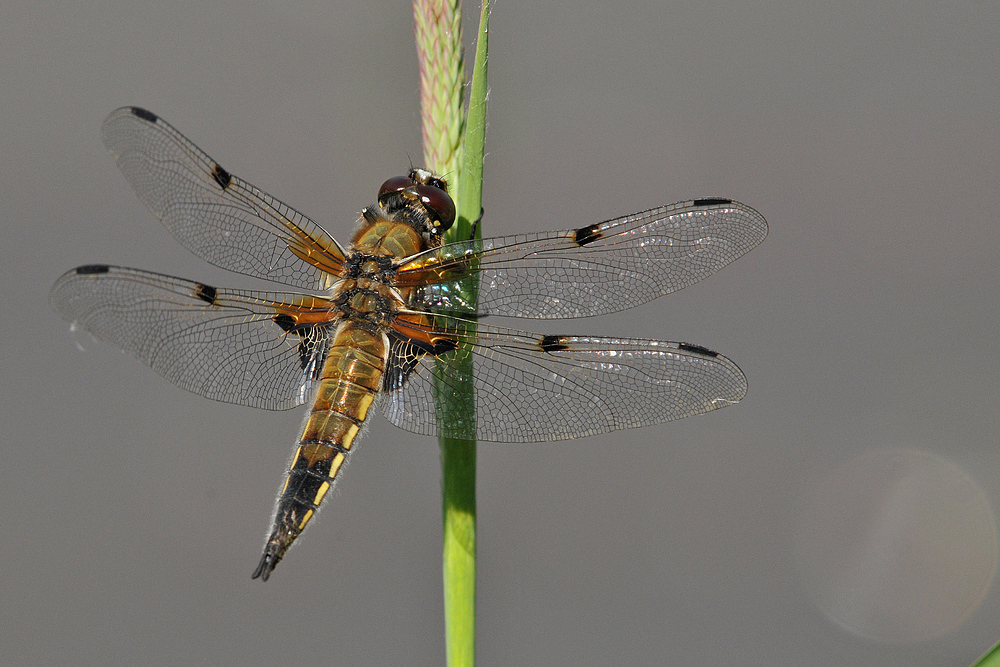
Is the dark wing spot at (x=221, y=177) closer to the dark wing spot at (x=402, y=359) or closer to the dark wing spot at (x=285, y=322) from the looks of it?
the dark wing spot at (x=285, y=322)

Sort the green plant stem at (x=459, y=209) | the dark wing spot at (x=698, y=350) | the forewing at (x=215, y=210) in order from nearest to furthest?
the green plant stem at (x=459, y=209), the dark wing spot at (x=698, y=350), the forewing at (x=215, y=210)

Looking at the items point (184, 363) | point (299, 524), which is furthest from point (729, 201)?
point (184, 363)

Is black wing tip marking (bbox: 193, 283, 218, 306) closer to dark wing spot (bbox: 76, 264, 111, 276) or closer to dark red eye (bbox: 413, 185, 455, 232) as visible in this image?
dark wing spot (bbox: 76, 264, 111, 276)

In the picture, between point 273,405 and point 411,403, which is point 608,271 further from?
point 273,405

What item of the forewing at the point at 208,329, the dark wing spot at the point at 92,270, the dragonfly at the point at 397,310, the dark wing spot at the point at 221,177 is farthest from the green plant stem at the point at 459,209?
the dark wing spot at the point at 92,270

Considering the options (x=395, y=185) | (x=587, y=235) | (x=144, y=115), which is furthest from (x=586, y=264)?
(x=144, y=115)
